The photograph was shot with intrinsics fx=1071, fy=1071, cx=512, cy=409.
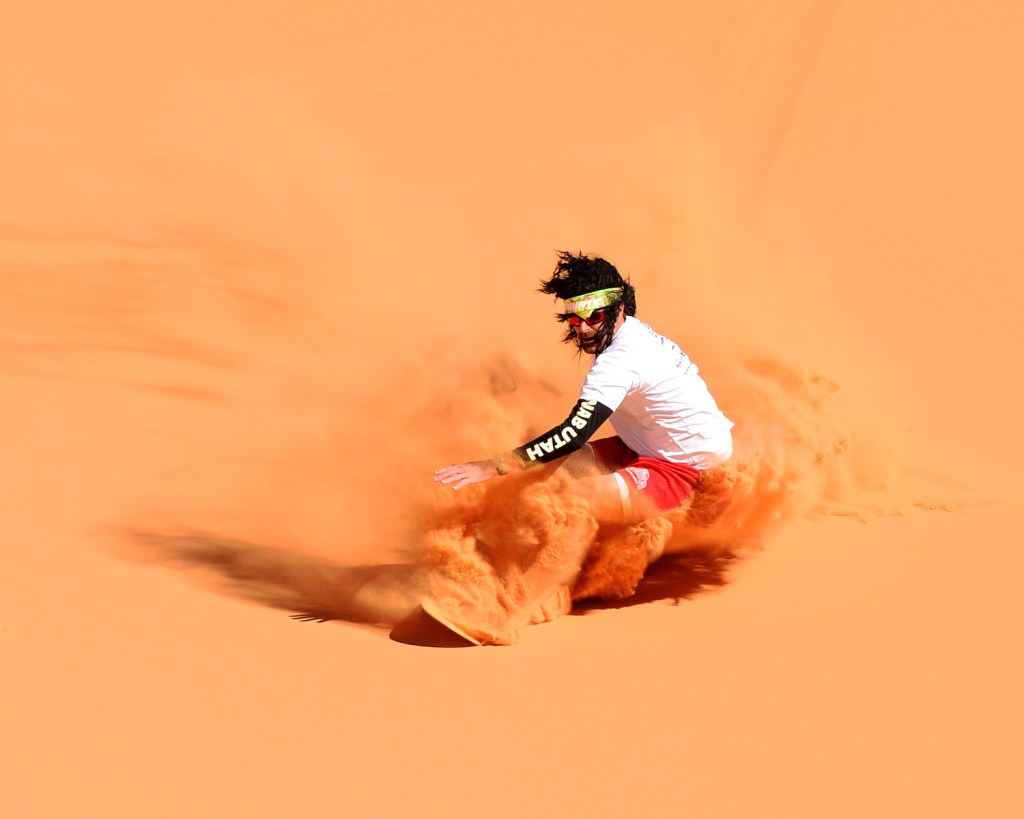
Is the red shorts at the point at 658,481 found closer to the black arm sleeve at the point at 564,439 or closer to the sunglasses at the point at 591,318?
the black arm sleeve at the point at 564,439

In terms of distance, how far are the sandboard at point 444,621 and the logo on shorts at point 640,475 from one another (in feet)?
3.83

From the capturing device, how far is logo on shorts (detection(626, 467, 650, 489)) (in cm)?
549

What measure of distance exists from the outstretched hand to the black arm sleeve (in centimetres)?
18

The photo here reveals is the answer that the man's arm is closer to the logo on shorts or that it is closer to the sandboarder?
the sandboarder

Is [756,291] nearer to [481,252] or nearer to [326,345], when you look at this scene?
[481,252]

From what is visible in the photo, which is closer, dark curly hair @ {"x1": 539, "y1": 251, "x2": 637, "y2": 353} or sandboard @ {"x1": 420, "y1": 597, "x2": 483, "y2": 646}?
sandboard @ {"x1": 420, "y1": 597, "x2": 483, "y2": 646}

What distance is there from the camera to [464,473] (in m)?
4.79

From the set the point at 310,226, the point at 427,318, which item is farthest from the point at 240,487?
the point at 310,226

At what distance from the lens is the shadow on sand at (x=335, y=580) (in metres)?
5.30

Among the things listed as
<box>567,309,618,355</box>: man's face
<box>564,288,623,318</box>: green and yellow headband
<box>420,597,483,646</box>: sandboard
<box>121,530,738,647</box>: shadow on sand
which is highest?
<box>564,288,623,318</box>: green and yellow headband

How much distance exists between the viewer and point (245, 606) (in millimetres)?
5375

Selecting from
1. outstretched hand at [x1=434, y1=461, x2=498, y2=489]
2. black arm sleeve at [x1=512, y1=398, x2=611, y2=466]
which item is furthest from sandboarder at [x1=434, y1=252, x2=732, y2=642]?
outstretched hand at [x1=434, y1=461, x2=498, y2=489]

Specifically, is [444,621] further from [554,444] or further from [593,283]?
[593,283]

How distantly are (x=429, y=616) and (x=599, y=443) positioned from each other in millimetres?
1531
